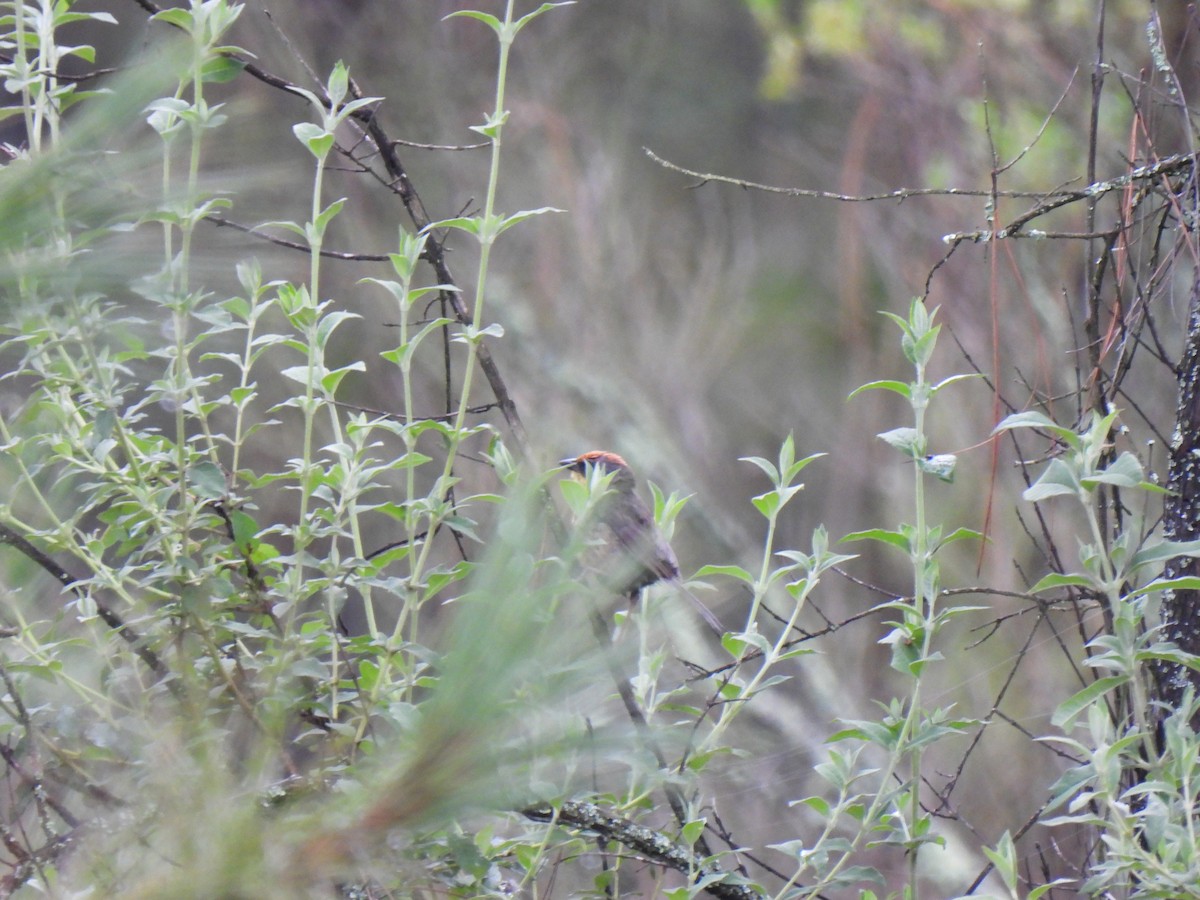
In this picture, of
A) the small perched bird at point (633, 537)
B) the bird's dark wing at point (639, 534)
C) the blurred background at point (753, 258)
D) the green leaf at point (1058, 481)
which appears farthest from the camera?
the blurred background at point (753, 258)

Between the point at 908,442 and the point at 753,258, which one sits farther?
the point at 753,258

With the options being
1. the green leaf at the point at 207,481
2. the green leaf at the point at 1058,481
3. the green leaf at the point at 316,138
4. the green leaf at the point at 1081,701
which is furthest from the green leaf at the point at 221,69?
the green leaf at the point at 1081,701

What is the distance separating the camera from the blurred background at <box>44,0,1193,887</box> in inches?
197

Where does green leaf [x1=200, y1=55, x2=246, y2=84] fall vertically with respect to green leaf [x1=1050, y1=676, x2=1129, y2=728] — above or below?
above

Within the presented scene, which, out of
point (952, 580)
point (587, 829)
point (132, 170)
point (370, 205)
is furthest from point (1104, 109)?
point (132, 170)

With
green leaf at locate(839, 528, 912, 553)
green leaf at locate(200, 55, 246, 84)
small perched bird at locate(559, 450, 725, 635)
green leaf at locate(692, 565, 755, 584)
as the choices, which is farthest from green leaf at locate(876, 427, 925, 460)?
green leaf at locate(200, 55, 246, 84)

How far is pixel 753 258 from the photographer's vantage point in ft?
22.0

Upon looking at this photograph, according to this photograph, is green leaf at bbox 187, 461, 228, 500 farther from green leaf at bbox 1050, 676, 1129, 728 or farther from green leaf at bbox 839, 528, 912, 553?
green leaf at bbox 1050, 676, 1129, 728

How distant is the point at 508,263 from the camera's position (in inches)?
238

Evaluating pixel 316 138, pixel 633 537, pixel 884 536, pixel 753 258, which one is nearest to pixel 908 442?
pixel 884 536

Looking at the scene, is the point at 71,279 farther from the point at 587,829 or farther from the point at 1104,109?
the point at 1104,109

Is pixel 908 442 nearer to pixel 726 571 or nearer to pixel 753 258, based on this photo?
pixel 726 571

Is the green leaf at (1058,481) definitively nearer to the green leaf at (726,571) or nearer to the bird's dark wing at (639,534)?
the green leaf at (726,571)

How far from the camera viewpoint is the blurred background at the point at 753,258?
501 cm
